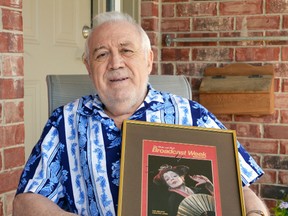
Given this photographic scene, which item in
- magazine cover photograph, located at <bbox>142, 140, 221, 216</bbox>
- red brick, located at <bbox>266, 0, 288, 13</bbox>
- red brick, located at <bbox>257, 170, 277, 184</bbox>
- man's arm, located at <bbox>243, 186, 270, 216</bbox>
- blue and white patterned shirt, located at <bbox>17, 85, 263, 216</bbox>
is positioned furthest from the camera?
red brick, located at <bbox>257, 170, 277, 184</bbox>

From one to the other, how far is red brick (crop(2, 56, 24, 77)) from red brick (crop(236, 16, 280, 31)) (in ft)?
4.45

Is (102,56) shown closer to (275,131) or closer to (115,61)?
(115,61)

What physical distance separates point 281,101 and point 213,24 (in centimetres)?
57

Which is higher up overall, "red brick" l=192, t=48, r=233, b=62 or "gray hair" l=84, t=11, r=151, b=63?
"gray hair" l=84, t=11, r=151, b=63

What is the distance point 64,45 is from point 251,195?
4.75ft

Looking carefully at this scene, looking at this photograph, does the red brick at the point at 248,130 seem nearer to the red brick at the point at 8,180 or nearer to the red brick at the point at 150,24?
the red brick at the point at 150,24

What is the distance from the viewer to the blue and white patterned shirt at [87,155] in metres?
1.28

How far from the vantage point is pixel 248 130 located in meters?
2.64

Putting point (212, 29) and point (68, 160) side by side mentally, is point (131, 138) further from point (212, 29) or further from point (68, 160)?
point (212, 29)

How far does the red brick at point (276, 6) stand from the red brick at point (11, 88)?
1.45 metres

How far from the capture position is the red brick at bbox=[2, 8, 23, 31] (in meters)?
1.64

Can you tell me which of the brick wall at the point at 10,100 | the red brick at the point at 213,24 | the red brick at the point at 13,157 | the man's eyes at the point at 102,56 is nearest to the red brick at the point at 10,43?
the brick wall at the point at 10,100

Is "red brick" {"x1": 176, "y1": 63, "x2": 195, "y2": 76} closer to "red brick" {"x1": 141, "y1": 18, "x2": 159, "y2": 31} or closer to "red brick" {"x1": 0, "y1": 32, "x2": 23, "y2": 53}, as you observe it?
"red brick" {"x1": 141, "y1": 18, "x2": 159, "y2": 31}

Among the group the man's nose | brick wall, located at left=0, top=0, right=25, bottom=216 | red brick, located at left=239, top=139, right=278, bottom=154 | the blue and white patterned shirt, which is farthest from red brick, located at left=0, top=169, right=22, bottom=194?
red brick, located at left=239, top=139, right=278, bottom=154
